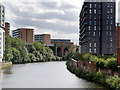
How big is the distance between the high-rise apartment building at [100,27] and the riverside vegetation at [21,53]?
28.5m

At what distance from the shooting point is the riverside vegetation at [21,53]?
3450 inches

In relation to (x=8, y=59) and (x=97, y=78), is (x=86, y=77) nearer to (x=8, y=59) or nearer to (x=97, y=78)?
(x=97, y=78)

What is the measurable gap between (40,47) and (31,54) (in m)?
12.3

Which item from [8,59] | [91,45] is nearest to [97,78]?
[91,45]

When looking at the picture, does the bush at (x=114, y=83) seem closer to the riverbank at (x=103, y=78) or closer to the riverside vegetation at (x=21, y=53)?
the riverbank at (x=103, y=78)

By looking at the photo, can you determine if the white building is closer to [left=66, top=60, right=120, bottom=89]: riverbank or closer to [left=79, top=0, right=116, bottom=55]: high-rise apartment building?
[left=79, top=0, right=116, bottom=55]: high-rise apartment building

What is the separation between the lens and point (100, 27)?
79.0 metres

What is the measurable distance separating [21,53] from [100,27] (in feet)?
119

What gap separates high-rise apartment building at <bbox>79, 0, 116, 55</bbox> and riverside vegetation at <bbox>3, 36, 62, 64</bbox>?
93.5 ft

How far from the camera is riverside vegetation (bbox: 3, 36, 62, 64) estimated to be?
87.6 meters

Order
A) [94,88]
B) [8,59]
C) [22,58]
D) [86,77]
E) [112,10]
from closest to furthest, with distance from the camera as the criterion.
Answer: [94,88], [86,77], [112,10], [8,59], [22,58]

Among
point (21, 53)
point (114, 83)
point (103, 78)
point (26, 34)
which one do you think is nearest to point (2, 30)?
point (21, 53)

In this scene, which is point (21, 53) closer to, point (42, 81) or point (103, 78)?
point (42, 81)

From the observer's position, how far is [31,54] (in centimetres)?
10656
